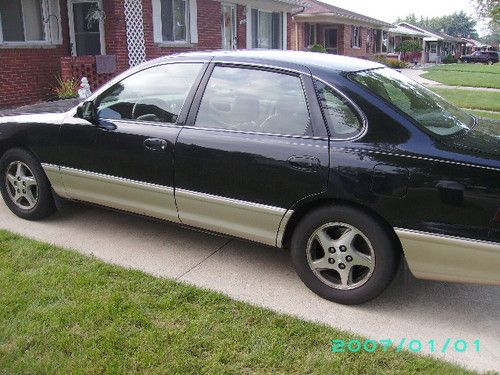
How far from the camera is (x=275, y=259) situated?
4172 millimetres

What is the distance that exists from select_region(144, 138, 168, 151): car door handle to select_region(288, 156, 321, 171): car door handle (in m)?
1.02

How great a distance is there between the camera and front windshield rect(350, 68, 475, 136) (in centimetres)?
337

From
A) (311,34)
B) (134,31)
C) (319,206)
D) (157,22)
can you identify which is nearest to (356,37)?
(311,34)

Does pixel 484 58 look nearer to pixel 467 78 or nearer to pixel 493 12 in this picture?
A: pixel 467 78

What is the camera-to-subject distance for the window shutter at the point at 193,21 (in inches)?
587

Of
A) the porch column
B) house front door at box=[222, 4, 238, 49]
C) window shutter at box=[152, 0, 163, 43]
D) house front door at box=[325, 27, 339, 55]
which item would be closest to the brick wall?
the porch column

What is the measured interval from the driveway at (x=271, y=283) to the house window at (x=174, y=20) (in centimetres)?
1054

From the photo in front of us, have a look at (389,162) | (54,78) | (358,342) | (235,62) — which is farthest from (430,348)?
(54,78)

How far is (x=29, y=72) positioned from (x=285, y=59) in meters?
9.68

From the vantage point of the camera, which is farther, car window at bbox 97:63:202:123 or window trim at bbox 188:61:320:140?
car window at bbox 97:63:202:123

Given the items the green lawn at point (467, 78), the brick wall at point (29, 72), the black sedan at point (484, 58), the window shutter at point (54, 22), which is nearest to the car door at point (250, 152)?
the brick wall at point (29, 72)

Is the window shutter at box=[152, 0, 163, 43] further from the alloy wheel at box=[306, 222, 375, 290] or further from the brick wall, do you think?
the alloy wheel at box=[306, 222, 375, 290]

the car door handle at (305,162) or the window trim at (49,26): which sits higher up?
the window trim at (49,26)

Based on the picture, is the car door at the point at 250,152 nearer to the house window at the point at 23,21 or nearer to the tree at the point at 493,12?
the house window at the point at 23,21
